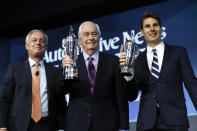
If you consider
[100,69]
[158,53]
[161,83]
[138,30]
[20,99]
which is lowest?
[20,99]

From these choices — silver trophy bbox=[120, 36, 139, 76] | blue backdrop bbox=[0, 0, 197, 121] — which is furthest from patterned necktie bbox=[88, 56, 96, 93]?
blue backdrop bbox=[0, 0, 197, 121]

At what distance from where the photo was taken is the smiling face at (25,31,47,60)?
347cm

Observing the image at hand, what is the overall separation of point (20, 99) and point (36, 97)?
139 millimetres

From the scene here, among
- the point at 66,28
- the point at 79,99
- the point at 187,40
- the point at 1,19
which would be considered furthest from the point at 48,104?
the point at 1,19

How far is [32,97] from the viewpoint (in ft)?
10.8

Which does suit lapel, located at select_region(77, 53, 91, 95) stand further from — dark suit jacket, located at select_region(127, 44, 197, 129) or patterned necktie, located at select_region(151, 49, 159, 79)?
patterned necktie, located at select_region(151, 49, 159, 79)

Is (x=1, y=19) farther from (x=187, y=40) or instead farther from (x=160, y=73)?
(x=160, y=73)

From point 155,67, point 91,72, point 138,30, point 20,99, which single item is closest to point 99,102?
point 91,72

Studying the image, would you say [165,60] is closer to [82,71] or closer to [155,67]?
[155,67]

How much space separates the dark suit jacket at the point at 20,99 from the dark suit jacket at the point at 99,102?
0.35 metres

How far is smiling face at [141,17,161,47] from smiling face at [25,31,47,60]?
1.00 m

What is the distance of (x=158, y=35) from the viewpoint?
3016 mm

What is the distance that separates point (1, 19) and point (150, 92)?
4324 millimetres

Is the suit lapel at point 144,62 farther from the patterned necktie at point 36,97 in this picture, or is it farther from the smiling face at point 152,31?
the patterned necktie at point 36,97
